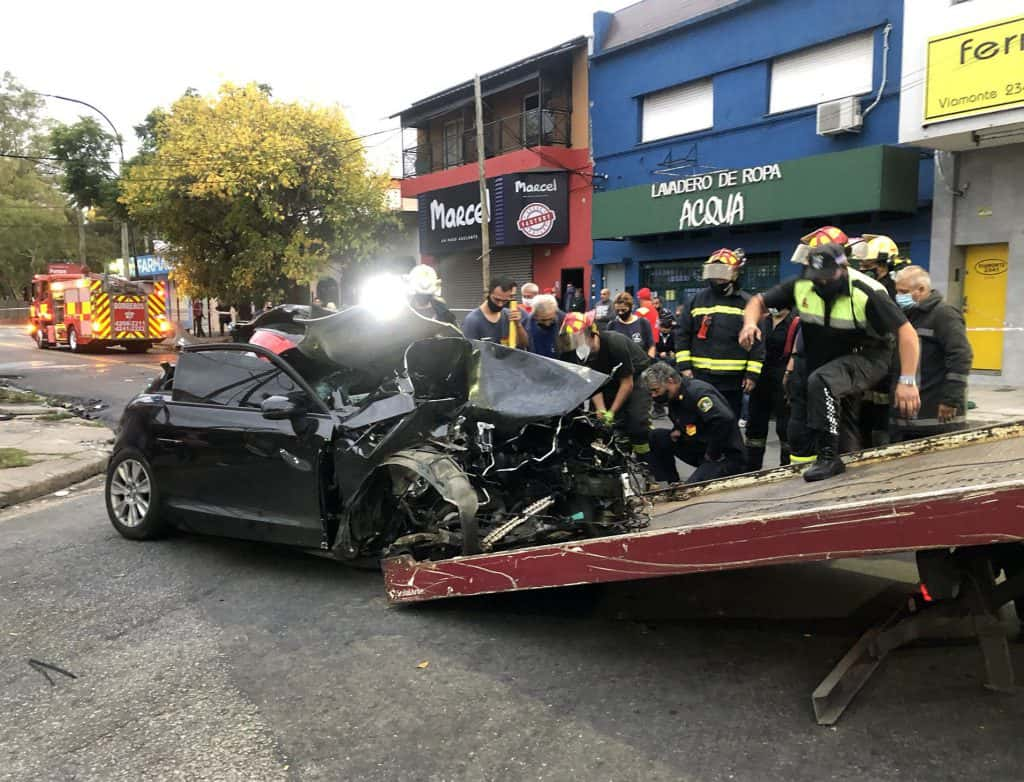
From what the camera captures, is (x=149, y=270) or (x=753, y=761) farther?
(x=149, y=270)

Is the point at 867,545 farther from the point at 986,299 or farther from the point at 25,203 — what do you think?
the point at 25,203

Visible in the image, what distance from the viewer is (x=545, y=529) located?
387 centimetres

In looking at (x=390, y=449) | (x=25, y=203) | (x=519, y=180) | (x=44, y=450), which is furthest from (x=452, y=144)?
(x=25, y=203)

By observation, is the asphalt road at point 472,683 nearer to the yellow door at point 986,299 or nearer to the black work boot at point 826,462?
the black work boot at point 826,462

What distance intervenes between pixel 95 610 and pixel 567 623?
2.42m

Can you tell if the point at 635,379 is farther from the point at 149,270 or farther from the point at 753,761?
the point at 149,270

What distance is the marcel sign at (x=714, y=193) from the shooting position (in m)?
14.0

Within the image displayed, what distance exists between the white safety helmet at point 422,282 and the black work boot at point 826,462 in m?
3.71

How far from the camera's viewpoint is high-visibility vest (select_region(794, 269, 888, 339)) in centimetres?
416

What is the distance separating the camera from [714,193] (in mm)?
14828

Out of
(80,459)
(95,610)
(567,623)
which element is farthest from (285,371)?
(80,459)

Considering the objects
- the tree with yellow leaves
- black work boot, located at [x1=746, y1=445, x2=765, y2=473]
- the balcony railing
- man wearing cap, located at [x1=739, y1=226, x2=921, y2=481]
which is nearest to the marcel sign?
the balcony railing

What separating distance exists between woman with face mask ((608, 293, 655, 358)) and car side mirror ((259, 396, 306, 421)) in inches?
195

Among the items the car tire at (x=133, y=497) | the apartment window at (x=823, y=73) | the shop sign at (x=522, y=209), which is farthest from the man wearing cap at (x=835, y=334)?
the shop sign at (x=522, y=209)
